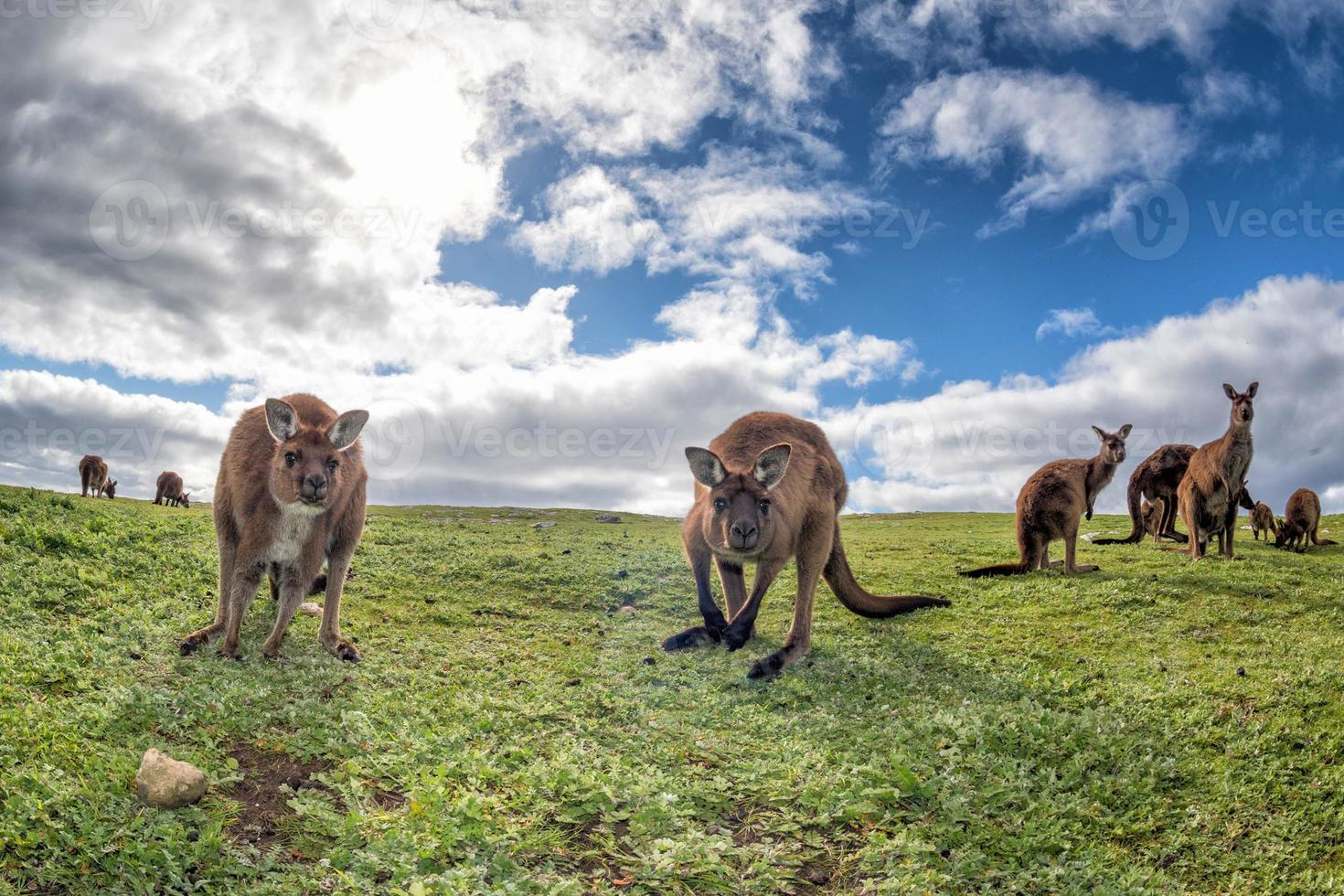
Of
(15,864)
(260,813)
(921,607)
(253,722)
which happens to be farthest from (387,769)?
(921,607)

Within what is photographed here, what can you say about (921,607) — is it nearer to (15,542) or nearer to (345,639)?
(345,639)

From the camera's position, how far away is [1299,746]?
6707 mm

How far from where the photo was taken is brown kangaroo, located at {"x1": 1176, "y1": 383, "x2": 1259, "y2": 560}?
645 inches

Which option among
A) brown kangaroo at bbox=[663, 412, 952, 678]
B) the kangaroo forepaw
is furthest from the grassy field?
brown kangaroo at bbox=[663, 412, 952, 678]

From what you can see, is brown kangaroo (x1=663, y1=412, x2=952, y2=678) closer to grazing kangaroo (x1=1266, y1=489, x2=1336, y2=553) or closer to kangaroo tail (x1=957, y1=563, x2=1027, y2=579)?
kangaroo tail (x1=957, y1=563, x2=1027, y2=579)

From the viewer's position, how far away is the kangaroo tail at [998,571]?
14094mm

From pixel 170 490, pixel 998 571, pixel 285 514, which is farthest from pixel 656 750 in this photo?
pixel 170 490

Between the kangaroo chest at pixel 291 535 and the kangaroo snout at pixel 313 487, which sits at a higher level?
the kangaroo snout at pixel 313 487

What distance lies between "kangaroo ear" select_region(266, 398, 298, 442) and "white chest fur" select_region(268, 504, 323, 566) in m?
0.76

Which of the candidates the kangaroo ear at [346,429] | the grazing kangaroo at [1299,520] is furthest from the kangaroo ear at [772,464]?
the grazing kangaroo at [1299,520]

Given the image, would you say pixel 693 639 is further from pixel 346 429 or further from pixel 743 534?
pixel 346 429

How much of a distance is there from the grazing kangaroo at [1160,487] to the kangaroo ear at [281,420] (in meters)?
18.1

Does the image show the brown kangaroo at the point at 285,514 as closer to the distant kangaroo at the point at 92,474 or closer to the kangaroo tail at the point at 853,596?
the kangaroo tail at the point at 853,596

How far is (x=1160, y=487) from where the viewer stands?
64.5 feet
